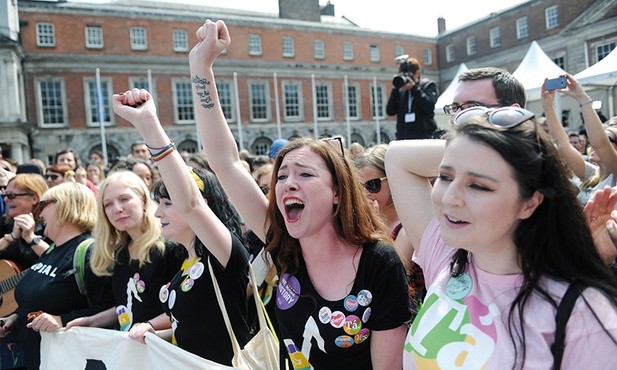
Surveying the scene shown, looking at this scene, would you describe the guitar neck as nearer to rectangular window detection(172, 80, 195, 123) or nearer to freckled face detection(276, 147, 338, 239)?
freckled face detection(276, 147, 338, 239)

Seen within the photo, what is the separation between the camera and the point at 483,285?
155 cm

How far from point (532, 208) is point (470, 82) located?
1083 millimetres

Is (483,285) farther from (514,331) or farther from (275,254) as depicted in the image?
(275,254)

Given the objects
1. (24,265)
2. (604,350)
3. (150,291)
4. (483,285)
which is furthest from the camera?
(24,265)

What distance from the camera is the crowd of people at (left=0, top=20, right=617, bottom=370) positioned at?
1448 mm

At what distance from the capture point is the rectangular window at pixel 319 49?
37.8 m

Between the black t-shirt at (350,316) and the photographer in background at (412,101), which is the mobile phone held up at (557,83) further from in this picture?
the photographer in background at (412,101)

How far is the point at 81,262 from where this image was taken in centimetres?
349

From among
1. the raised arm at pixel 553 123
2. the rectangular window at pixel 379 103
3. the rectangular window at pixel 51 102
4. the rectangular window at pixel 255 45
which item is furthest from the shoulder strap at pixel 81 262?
the rectangular window at pixel 379 103

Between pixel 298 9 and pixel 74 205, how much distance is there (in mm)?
40104

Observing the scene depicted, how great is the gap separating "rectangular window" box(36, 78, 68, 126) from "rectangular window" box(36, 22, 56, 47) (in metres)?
2.21

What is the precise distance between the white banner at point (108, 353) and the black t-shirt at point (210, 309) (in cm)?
10

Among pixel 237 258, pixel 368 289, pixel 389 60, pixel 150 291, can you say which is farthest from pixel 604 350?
pixel 389 60

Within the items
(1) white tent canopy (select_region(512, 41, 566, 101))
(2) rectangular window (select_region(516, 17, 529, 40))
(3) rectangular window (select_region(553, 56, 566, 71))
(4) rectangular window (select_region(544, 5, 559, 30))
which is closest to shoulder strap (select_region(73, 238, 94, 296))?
(1) white tent canopy (select_region(512, 41, 566, 101))
